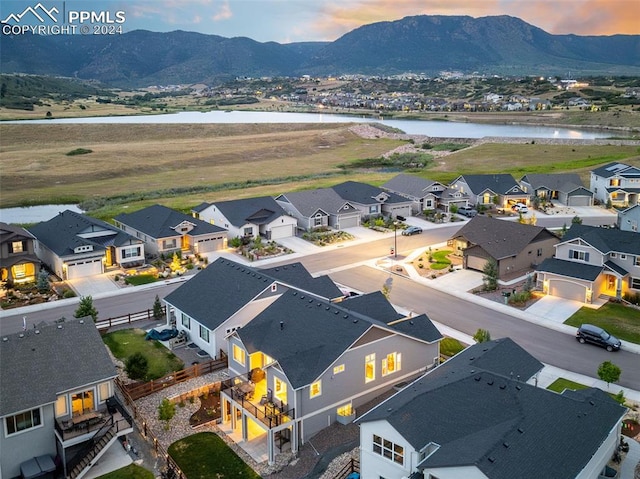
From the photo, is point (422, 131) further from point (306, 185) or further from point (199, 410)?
point (199, 410)

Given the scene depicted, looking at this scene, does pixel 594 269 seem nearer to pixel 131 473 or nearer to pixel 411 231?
pixel 411 231

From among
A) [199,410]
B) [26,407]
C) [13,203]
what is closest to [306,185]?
[13,203]

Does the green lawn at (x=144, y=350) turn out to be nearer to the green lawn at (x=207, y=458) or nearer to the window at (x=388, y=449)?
the green lawn at (x=207, y=458)

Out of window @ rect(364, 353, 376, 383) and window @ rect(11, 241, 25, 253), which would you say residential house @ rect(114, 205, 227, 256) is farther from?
window @ rect(364, 353, 376, 383)

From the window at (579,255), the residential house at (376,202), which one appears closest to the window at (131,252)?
the residential house at (376,202)

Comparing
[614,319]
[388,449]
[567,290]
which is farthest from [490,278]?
[388,449]

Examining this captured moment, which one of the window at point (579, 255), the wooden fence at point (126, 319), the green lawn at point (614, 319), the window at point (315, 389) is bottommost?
the wooden fence at point (126, 319)
